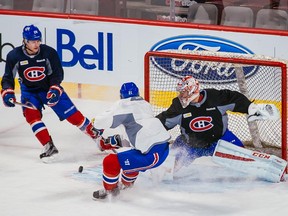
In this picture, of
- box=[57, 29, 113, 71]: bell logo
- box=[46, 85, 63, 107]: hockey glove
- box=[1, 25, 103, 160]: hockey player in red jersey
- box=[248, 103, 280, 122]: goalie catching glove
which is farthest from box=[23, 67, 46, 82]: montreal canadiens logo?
box=[248, 103, 280, 122]: goalie catching glove

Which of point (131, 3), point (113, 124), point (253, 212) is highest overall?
point (131, 3)

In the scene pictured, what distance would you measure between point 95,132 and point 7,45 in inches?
72.3

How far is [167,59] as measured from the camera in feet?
23.4

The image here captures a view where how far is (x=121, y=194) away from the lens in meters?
6.16

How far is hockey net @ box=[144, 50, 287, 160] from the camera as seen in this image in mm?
6637

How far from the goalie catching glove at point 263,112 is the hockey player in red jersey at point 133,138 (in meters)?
0.71

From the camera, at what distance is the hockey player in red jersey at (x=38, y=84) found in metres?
6.93

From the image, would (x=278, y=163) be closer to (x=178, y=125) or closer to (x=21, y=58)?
(x=178, y=125)

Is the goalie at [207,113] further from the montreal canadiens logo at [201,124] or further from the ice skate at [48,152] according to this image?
the ice skate at [48,152]

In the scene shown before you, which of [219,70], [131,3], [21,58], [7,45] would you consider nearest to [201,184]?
[219,70]

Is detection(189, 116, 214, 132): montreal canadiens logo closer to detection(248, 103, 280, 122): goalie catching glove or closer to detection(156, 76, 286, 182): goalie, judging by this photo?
detection(156, 76, 286, 182): goalie

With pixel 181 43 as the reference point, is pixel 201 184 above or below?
below

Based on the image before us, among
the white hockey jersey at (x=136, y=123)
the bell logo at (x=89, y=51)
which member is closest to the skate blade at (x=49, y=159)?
the white hockey jersey at (x=136, y=123)

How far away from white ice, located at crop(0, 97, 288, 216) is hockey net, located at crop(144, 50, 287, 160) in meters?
0.34
